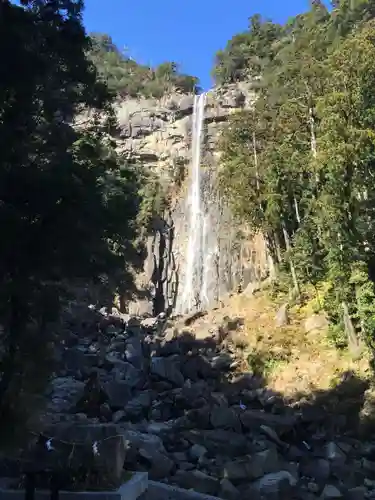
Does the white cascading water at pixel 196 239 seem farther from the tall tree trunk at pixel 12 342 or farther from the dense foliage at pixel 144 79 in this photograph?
the tall tree trunk at pixel 12 342

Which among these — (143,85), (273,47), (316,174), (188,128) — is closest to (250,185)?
(316,174)

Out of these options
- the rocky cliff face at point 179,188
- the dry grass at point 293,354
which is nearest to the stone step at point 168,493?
the dry grass at point 293,354

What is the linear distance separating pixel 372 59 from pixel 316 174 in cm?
338

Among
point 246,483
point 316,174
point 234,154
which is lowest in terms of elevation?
point 246,483

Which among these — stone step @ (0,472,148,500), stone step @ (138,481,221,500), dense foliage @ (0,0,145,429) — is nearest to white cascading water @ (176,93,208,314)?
stone step @ (138,481,221,500)

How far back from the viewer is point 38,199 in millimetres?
6648

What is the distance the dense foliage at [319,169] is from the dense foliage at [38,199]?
9.41 meters

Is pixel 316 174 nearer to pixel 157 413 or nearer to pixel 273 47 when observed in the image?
pixel 157 413

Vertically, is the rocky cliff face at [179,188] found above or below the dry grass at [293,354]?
above

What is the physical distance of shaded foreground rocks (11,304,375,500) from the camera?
9.23 m

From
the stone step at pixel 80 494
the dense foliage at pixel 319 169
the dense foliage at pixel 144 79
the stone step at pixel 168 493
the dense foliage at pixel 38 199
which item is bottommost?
the stone step at pixel 168 493

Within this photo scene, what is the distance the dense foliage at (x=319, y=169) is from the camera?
15.3m

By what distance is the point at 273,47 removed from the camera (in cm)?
3700

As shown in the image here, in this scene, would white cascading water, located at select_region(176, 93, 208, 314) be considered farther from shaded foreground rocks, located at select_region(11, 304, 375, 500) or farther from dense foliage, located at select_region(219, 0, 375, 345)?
shaded foreground rocks, located at select_region(11, 304, 375, 500)
